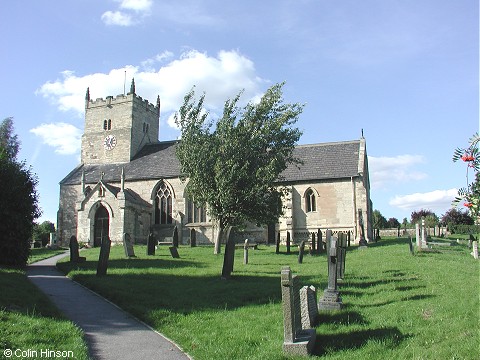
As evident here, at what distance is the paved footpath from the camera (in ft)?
23.9

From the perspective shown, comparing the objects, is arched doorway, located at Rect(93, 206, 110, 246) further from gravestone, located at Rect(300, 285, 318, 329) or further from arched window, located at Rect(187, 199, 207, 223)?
gravestone, located at Rect(300, 285, 318, 329)

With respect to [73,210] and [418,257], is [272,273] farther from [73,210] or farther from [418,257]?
[73,210]

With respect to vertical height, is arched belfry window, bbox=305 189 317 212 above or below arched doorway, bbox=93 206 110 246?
above

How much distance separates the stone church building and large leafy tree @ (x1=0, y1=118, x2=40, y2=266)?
46.1ft

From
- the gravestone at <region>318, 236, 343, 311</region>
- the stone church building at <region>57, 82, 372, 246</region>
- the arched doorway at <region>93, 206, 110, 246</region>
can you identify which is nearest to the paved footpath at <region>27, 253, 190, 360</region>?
the gravestone at <region>318, 236, 343, 311</region>

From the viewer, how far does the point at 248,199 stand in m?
24.4

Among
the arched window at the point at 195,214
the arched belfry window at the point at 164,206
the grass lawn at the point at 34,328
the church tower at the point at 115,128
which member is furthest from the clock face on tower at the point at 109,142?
the grass lawn at the point at 34,328

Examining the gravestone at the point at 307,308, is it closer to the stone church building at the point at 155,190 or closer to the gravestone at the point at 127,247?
the gravestone at the point at 127,247

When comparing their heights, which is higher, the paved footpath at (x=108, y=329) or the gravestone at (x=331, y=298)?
the gravestone at (x=331, y=298)

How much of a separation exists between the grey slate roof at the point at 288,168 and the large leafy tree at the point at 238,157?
6308mm

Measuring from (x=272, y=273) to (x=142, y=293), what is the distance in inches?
196

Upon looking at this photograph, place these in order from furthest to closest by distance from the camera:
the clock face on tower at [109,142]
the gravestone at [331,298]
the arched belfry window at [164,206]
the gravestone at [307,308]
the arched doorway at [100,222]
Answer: the clock face on tower at [109,142]
the arched belfry window at [164,206]
the arched doorway at [100,222]
the gravestone at [331,298]
the gravestone at [307,308]

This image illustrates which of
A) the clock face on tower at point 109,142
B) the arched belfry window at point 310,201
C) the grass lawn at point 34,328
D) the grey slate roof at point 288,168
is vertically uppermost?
the clock face on tower at point 109,142

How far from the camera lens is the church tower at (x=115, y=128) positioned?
44.0 metres
